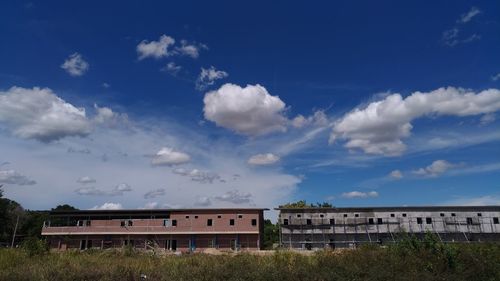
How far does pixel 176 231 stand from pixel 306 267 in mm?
39785

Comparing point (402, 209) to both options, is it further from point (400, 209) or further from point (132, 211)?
point (132, 211)

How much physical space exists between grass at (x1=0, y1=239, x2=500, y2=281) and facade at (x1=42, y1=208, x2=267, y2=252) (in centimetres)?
3304

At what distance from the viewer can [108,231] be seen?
179 ft

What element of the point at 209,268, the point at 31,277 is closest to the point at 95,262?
the point at 31,277

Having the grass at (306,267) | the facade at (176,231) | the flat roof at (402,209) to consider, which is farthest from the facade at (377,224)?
the grass at (306,267)

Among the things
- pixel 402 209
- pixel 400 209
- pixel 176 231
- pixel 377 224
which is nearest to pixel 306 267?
pixel 176 231

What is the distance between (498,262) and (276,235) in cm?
5967

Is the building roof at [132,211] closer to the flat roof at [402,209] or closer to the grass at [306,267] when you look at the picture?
the flat roof at [402,209]

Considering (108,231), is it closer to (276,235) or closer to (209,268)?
(276,235)

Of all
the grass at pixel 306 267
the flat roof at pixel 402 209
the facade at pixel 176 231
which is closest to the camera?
the grass at pixel 306 267

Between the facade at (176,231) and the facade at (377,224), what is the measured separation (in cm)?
544

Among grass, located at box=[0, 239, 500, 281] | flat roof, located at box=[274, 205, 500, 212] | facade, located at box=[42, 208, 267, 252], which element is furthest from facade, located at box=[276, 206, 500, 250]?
grass, located at box=[0, 239, 500, 281]

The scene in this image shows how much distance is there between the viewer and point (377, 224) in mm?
55000

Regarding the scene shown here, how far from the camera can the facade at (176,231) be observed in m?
53.8
